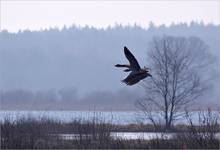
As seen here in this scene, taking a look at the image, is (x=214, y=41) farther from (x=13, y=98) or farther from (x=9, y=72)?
(x=13, y=98)

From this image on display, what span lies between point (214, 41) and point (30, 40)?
970 inches

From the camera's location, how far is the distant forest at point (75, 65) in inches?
2931

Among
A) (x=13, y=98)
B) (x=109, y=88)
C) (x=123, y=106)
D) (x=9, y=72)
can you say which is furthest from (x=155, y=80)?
(x=9, y=72)

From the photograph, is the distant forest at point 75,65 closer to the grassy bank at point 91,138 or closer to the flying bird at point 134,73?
the grassy bank at point 91,138

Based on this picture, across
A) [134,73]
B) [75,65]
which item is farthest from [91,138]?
[75,65]

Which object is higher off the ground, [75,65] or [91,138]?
[75,65]

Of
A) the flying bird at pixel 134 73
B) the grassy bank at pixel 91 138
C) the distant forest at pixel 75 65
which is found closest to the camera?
the flying bird at pixel 134 73

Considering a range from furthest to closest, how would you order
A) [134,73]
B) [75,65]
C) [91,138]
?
1. [75,65]
2. [91,138]
3. [134,73]

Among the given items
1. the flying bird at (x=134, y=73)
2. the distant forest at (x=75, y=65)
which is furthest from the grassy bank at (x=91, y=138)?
the distant forest at (x=75, y=65)

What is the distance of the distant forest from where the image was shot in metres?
74.4

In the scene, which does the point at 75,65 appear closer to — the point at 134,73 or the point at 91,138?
the point at 91,138

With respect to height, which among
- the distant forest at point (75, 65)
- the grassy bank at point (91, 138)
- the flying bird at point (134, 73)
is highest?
the distant forest at point (75, 65)

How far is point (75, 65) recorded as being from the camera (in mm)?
103750

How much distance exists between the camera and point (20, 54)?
339ft
